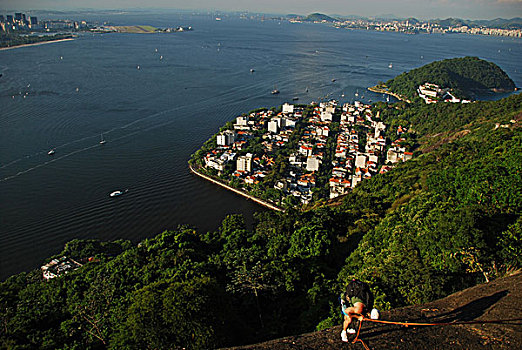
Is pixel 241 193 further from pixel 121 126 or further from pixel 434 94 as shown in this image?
pixel 434 94

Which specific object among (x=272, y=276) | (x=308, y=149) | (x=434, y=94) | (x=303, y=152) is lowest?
(x=303, y=152)

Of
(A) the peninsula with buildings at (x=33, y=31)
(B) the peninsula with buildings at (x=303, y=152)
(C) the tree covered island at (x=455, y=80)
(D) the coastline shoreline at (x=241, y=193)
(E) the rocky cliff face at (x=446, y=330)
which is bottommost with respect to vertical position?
(D) the coastline shoreline at (x=241, y=193)

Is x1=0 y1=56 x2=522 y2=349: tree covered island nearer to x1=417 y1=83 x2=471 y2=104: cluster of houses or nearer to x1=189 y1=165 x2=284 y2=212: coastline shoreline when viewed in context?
x1=189 y1=165 x2=284 y2=212: coastline shoreline

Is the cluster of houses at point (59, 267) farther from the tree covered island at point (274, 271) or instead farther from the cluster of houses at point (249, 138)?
the cluster of houses at point (249, 138)

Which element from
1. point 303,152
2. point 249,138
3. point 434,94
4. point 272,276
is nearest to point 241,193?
point 303,152

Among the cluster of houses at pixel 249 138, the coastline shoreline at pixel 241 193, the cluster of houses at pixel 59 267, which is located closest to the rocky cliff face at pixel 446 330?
the cluster of houses at pixel 59 267

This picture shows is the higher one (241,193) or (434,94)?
(434,94)
